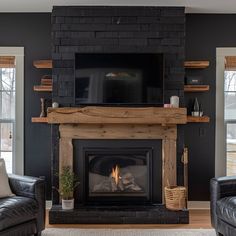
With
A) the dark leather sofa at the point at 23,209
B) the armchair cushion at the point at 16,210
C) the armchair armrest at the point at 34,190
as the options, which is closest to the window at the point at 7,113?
the dark leather sofa at the point at 23,209

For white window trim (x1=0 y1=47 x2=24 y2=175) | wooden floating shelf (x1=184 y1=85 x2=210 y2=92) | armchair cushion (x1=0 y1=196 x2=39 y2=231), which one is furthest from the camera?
white window trim (x1=0 y1=47 x2=24 y2=175)

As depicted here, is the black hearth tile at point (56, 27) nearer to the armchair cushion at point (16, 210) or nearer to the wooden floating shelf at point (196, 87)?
the wooden floating shelf at point (196, 87)

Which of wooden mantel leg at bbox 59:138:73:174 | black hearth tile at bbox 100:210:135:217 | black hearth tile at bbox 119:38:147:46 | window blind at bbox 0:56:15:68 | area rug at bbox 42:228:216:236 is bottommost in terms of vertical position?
area rug at bbox 42:228:216:236

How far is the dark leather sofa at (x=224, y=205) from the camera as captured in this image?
338 cm

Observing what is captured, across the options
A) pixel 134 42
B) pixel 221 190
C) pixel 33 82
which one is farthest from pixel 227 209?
pixel 33 82

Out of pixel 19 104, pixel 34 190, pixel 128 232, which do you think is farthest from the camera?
pixel 19 104

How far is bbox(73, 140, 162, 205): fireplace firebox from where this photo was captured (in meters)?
4.55

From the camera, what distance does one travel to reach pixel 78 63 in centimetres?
445

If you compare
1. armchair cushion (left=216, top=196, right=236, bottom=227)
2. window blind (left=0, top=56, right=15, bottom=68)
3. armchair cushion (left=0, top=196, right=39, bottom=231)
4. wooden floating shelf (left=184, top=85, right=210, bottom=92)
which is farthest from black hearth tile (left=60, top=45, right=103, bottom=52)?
armchair cushion (left=216, top=196, right=236, bottom=227)

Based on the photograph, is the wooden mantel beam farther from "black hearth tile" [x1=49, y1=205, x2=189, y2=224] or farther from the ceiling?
the ceiling

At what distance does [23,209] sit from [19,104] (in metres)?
1.89

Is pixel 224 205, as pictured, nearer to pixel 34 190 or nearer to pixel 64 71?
pixel 34 190

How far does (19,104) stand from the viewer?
16.2 ft

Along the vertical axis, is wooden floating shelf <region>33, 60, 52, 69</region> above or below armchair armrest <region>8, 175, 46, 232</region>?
above
